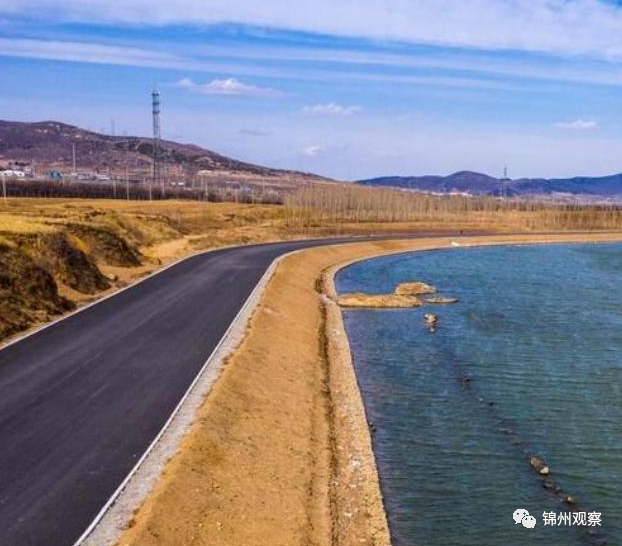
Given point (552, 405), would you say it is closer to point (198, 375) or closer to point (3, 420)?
point (198, 375)

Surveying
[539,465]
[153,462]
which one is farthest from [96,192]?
[153,462]

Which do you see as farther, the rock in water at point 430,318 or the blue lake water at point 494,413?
the rock in water at point 430,318

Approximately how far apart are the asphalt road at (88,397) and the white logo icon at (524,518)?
344 inches

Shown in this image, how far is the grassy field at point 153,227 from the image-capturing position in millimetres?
34469

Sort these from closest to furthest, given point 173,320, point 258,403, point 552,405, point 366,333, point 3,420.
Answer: point 3,420 < point 258,403 < point 552,405 < point 173,320 < point 366,333

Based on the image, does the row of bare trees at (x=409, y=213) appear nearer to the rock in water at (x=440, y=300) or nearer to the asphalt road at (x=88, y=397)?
the rock in water at (x=440, y=300)

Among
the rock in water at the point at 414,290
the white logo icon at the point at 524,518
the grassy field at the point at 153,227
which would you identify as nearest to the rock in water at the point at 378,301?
the rock in water at the point at 414,290

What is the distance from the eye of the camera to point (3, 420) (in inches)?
754

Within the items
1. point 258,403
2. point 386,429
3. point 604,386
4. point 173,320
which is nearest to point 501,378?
point 604,386

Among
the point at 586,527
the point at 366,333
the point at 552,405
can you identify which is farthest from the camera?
the point at 366,333

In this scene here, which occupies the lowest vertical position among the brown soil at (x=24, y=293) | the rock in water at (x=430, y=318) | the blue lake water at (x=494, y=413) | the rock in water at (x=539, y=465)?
the rock in water at (x=430, y=318)

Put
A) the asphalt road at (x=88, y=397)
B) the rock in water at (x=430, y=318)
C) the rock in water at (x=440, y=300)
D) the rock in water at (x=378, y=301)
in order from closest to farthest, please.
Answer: the asphalt road at (x=88, y=397), the rock in water at (x=430, y=318), the rock in water at (x=378, y=301), the rock in water at (x=440, y=300)

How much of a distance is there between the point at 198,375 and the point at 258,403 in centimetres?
234

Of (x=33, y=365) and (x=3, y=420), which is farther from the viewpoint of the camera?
(x=33, y=365)
